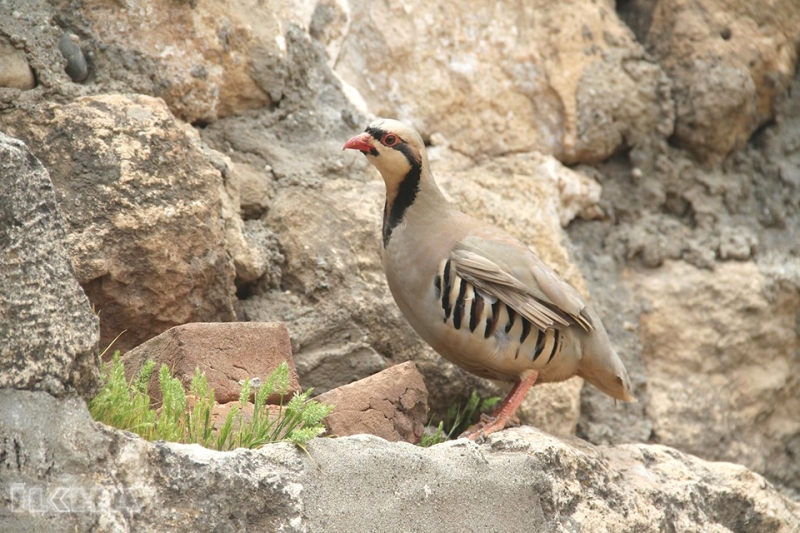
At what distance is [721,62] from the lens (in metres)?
5.16

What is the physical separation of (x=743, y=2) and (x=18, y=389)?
4.39 metres

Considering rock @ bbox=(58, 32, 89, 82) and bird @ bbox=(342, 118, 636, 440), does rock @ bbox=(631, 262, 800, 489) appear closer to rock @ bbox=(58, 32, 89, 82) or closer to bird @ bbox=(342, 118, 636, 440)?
bird @ bbox=(342, 118, 636, 440)

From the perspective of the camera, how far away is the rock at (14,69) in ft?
11.5

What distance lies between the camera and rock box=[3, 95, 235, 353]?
3.42m

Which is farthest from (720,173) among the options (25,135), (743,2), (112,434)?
(112,434)

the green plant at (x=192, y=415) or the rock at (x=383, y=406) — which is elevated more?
the green plant at (x=192, y=415)

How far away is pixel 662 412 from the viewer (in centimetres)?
473

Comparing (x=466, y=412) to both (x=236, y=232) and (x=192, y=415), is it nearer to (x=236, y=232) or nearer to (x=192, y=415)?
(x=236, y=232)

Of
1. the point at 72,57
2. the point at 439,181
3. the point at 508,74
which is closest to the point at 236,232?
the point at 72,57

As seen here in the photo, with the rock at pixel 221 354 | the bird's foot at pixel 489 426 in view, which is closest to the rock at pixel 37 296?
the rock at pixel 221 354

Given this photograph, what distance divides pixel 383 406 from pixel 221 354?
571 mm

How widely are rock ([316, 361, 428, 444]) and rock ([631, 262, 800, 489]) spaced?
1.70 meters

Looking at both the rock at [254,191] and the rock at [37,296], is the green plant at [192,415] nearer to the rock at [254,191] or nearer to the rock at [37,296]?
the rock at [37,296]

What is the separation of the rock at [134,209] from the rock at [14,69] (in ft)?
0.51
